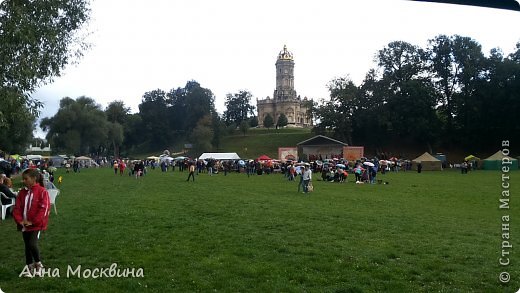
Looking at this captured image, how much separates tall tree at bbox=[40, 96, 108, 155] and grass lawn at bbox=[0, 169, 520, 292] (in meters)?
48.1

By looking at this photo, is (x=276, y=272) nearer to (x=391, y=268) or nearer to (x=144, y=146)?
(x=391, y=268)

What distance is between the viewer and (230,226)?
977 centimetres

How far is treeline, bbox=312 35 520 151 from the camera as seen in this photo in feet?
173

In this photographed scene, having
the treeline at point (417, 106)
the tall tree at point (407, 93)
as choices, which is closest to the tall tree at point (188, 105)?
the treeline at point (417, 106)

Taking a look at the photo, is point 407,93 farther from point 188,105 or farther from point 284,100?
point 284,100

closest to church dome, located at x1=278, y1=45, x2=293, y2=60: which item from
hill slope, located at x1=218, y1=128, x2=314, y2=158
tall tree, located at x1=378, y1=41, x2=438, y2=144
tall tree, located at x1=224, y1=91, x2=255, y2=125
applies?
tall tree, located at x1=224, y1=91, x2=255, y2=125

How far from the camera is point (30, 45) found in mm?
9688

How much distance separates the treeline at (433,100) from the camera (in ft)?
173

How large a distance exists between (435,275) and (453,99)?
56.6m

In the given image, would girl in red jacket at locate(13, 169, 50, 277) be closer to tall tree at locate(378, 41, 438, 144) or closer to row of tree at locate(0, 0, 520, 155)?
row of tree at locate(0, 0, 520, 155)

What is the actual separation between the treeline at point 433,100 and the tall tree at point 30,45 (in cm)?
4951

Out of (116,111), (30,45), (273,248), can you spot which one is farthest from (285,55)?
(273,248)

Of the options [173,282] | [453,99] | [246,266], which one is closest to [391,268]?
[246,266]

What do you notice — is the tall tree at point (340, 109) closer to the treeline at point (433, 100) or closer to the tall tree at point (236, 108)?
Answer: the treeline at point (433, 100)
